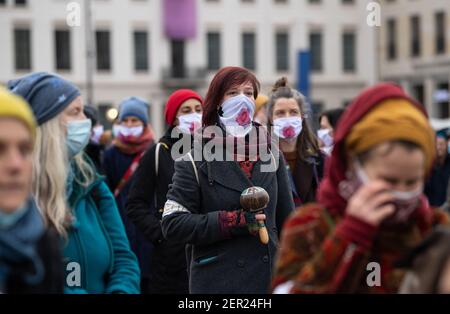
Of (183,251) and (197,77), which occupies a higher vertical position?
(197,77)

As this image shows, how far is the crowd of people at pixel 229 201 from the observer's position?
255cm

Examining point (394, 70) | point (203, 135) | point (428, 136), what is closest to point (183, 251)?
point (203, 135)

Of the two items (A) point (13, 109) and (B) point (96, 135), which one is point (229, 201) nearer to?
(A) point (13, 109)

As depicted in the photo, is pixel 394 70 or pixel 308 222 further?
pixel 394 70

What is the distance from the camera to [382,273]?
277cm

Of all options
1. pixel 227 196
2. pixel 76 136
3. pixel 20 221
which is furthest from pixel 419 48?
pixel 20 221

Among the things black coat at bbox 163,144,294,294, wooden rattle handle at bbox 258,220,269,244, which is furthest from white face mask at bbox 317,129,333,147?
wooden rattle handle at bbox 258,220,269,244

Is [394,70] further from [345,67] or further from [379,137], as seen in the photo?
[379,137]

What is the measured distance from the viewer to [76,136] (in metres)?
3.95

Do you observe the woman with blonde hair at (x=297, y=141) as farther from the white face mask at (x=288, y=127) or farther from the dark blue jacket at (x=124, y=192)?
the dark blue jacket at (x=124, y=192)

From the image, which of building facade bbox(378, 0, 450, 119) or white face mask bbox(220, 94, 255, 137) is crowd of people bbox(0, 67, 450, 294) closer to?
white face mask bbox(220, 94, 255, 137)

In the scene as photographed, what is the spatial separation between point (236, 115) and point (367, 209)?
2289 millimetres

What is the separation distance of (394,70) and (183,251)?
48308mm

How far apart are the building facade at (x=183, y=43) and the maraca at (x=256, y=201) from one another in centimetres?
4368
